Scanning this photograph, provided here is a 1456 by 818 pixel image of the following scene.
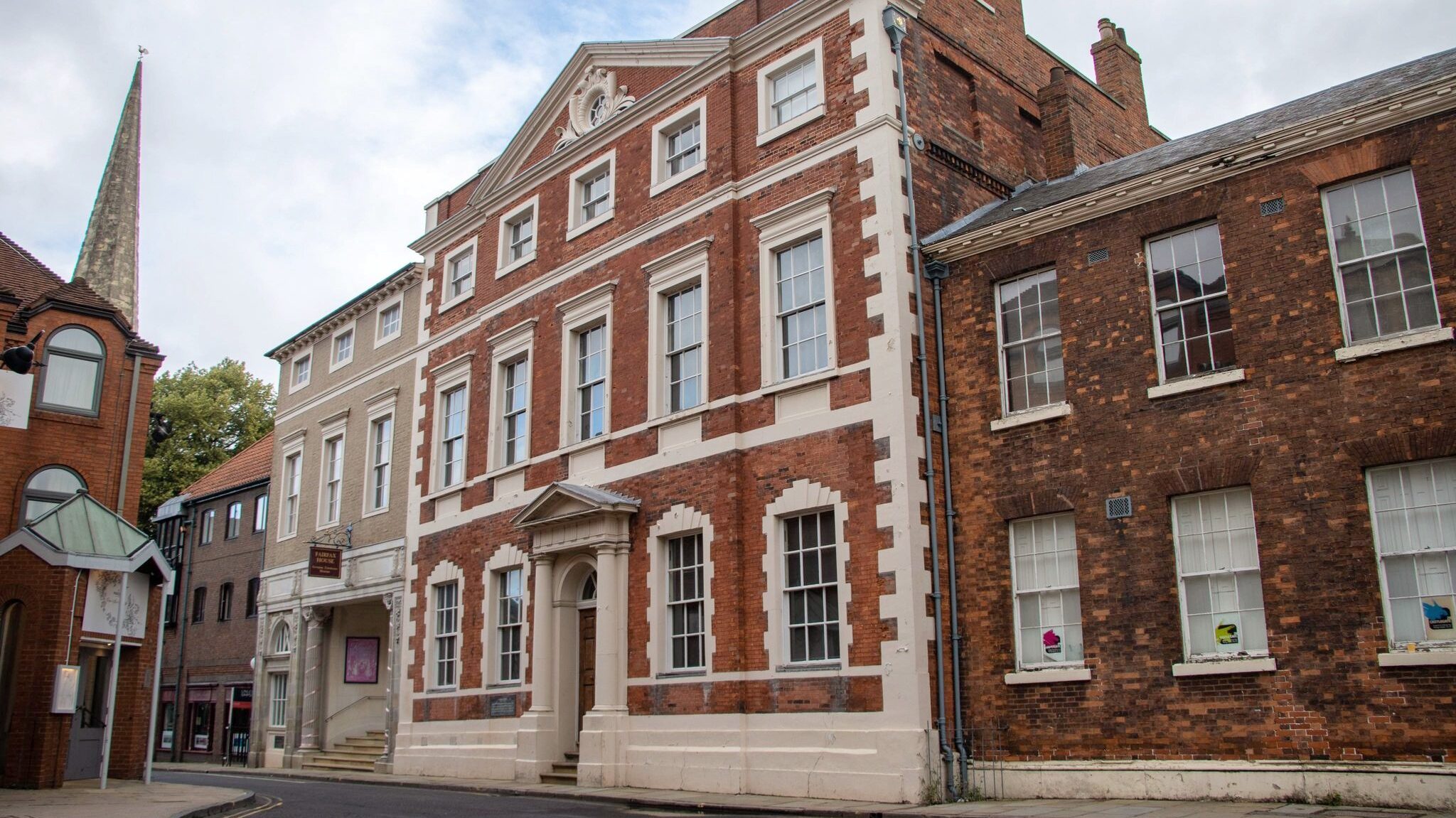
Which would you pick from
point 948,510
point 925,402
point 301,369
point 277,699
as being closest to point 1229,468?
point 948,510

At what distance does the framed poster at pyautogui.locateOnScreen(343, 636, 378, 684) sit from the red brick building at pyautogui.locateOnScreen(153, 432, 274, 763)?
18.3 feet

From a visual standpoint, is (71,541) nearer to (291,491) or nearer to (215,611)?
(291,491)

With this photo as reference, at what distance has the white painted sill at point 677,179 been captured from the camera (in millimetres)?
19478

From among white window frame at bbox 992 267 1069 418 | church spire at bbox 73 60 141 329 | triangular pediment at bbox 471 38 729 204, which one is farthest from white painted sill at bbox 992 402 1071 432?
church spire at bbox 73 60 141 329

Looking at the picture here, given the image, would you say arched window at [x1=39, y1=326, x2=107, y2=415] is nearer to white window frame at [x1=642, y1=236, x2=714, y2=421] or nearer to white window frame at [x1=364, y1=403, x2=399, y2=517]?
white window frame at [x1=364, y1=403, x2=399, y2=517]

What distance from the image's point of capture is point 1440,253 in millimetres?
12203

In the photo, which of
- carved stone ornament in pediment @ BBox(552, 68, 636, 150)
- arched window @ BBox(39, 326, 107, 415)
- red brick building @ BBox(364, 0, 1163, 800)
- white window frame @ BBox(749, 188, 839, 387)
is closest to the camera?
red brick building @ BBox(364, 0, 1163, 800)

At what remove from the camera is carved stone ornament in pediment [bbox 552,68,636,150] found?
22.0 metres

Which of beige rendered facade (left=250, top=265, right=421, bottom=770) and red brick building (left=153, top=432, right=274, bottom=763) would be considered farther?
red brick building (left=153, top=432, right=274, bottom=763)

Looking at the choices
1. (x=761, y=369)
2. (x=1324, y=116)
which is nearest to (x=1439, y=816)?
(x=1324, y=116)

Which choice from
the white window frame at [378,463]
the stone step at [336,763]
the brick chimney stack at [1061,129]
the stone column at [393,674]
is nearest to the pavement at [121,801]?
the stone column at [393,674]

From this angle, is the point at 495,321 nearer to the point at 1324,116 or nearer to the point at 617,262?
the point at 617,262

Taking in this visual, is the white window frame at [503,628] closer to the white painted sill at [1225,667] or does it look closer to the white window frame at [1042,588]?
the white window frame at [1042,588]

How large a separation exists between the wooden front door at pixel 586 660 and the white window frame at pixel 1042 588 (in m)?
7.76
